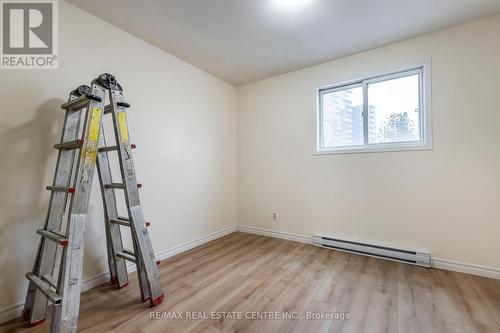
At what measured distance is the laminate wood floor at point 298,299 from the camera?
1572 millimetres

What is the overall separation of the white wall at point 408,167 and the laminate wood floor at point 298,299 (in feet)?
1.50

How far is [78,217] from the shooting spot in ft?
4.81

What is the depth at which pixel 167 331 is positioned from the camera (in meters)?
1.52

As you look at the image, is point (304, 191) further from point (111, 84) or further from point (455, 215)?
point (111, 84)

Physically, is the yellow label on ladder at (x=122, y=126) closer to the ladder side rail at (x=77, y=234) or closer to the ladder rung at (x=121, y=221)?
the ladder side rail at (x=77, y=234)

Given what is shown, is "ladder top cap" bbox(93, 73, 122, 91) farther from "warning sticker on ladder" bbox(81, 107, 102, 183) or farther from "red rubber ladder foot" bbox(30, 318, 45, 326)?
"red rubber ladder foot" bbox(30, 318, 45, 326)

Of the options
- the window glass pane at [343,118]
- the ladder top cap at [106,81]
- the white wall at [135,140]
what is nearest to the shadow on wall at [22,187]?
the white wall at [135,140]

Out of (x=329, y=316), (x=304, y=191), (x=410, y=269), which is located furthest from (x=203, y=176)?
(x=410, y=269)

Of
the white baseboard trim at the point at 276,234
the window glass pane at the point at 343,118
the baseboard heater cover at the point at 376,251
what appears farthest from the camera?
the white baseboard trim at the point at 276,234

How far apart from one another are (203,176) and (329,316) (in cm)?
231

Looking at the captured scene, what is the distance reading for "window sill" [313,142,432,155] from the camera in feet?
8.27

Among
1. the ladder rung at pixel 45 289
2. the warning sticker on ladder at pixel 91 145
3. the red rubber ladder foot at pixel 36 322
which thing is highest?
the warning sticker on ladder at pixel 91 145

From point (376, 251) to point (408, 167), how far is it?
1.06 metres

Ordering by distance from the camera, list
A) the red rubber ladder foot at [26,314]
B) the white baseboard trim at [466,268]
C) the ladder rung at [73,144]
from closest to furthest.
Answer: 1. the ladder rung at [73,144]
2. the red rubber ladder foot at [26,314]
3. the white baseboard trim at [466,268]
